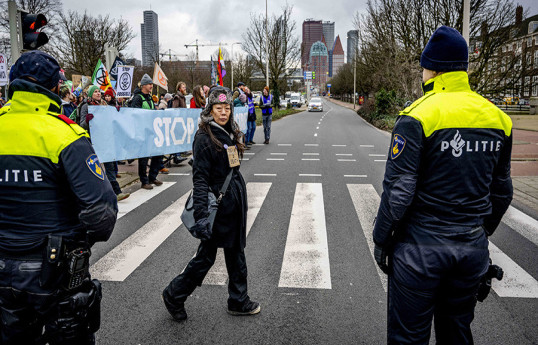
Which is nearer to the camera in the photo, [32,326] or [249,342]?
[32,326]

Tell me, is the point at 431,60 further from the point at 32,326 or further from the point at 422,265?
the point at 32,326

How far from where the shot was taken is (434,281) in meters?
2.33

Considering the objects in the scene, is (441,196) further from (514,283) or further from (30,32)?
(30,32)

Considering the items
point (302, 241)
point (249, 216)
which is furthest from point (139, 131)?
point (302, 241)

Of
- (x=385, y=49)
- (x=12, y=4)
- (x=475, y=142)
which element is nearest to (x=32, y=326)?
(x=475, y=142)

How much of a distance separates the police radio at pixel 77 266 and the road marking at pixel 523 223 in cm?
564

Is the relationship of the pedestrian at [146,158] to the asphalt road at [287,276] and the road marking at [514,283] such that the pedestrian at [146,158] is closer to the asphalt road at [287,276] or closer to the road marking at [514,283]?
the asphalt road at [287,276]

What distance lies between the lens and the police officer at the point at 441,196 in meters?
2.29

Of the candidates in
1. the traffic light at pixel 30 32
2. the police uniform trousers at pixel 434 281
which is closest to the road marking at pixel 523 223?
the police uniform trousers at pixel 434 281

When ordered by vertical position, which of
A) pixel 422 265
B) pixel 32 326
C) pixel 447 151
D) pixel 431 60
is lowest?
pixel 32 326

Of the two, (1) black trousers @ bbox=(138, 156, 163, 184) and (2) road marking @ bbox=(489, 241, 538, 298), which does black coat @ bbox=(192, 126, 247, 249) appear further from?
(1) black trousers @ bbox=(138, 156, 163, 184)

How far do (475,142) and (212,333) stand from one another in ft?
8.12

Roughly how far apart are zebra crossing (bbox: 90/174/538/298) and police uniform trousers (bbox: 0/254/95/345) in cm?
219

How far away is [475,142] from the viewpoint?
2303 millimetres
